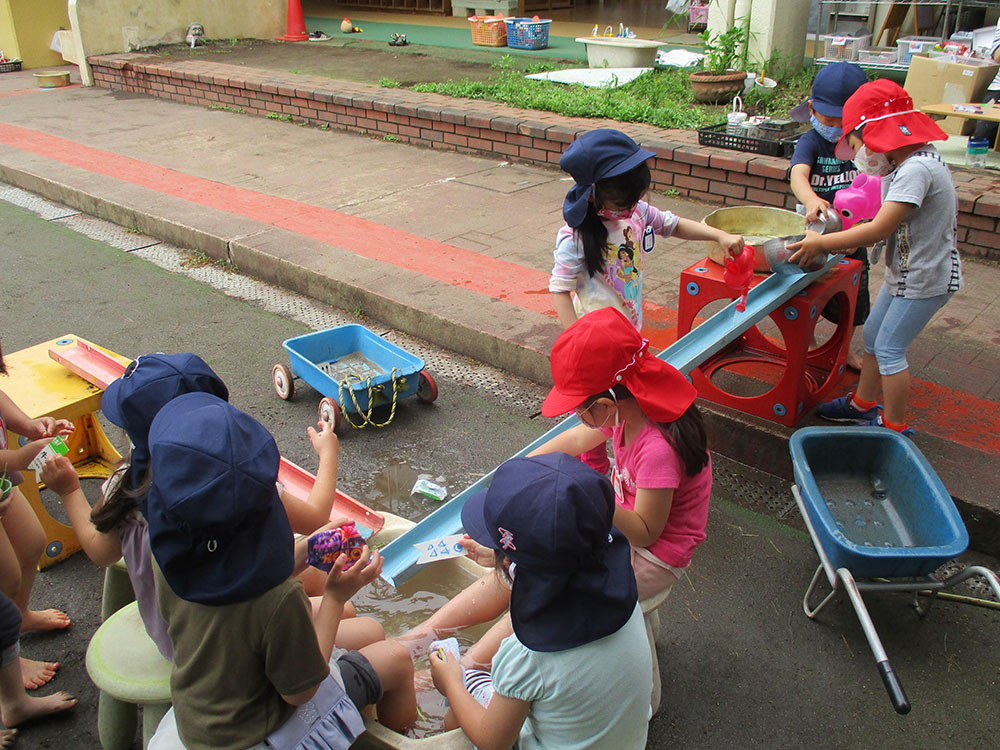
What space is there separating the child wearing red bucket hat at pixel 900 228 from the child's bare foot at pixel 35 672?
329 cm

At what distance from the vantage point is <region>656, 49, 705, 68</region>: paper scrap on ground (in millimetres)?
9828

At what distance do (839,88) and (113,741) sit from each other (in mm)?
3979

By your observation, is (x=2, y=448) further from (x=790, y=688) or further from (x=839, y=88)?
(x=839, y=88)

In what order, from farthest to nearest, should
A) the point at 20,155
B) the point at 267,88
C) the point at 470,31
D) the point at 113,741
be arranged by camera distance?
the point at 470,31 → the point at 267,88 → the point at 20,155 → the point at 113,741

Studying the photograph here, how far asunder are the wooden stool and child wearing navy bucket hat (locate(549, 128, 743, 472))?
1.54m

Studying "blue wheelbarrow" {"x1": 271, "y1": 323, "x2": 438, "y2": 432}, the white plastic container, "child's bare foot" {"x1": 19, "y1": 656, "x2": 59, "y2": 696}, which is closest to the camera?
"child's bare foot" {"x1": 19, "y1": 656, "x2": 59, "y2": 696}

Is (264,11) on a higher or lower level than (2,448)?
higher

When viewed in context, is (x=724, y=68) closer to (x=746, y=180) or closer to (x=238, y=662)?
(x=746, y=180)

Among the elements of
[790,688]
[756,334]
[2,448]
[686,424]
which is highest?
[686,424]

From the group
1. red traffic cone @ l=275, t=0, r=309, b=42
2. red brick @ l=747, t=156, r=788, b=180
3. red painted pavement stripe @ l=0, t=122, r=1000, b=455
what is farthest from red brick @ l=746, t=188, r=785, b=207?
red traffic cone @ l=275, t=0, r=309, b=42

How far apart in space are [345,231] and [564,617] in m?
5.37

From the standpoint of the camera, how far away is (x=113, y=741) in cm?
250

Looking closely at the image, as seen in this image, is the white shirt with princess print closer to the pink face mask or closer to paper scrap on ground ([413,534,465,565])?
the pink face mask

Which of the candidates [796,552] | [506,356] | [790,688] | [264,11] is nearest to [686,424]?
[790,688]
